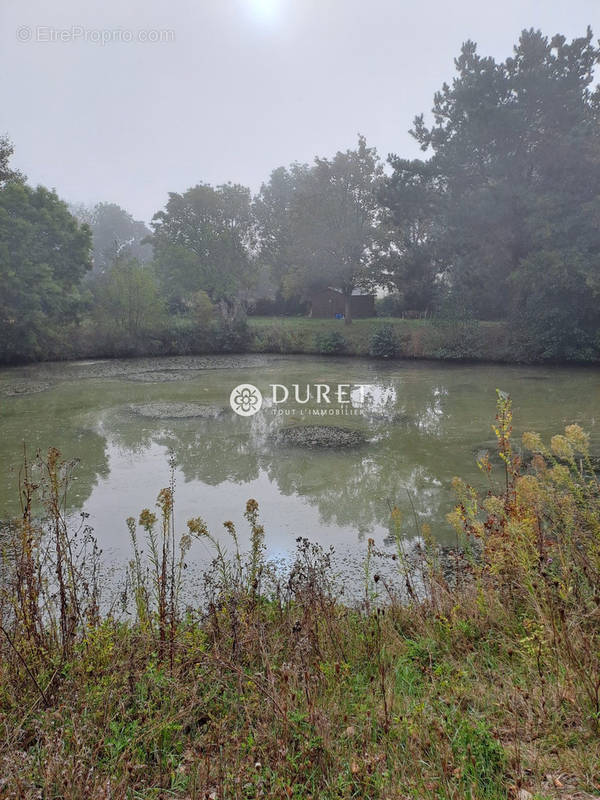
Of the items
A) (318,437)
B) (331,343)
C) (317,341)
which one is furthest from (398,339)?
(318,437)

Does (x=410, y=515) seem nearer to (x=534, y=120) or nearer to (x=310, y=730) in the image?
(x=310, y=730)

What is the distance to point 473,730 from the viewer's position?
2.10 meters

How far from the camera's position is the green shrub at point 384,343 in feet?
75.0

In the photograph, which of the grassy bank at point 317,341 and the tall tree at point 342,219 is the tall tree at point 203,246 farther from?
the tall tree at point 342,219

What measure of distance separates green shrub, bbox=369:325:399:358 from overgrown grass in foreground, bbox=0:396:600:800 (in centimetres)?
1969

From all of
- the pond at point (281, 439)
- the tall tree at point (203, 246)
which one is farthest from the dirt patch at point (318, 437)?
A: the tall tree at point (203, 246)

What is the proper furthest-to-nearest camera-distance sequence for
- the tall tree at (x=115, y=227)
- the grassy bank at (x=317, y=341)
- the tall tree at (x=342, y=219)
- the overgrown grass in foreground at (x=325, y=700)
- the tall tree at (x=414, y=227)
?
the tall tree at (x=115, y=227) < the tall tree at (x=342, y=219) < the tall tree at (x=414, y=227) < the grassy bank at (x=317, y=341) < the overgrown grass in foreground at (x=325, y=700)

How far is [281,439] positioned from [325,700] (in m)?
7.55

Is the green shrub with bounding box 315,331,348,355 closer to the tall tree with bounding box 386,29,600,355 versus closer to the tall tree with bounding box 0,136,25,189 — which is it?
the tall tree with bounding box 386,29,600,355

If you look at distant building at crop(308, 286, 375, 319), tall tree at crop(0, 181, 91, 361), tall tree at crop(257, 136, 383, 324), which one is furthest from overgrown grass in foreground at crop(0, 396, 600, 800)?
distant building at crop(308, 286, 375, 319)

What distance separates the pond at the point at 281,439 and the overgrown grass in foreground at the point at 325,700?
2281mm

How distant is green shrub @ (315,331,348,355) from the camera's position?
79.3 ft

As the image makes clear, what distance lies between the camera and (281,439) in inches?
393

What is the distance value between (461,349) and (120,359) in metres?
14.5
